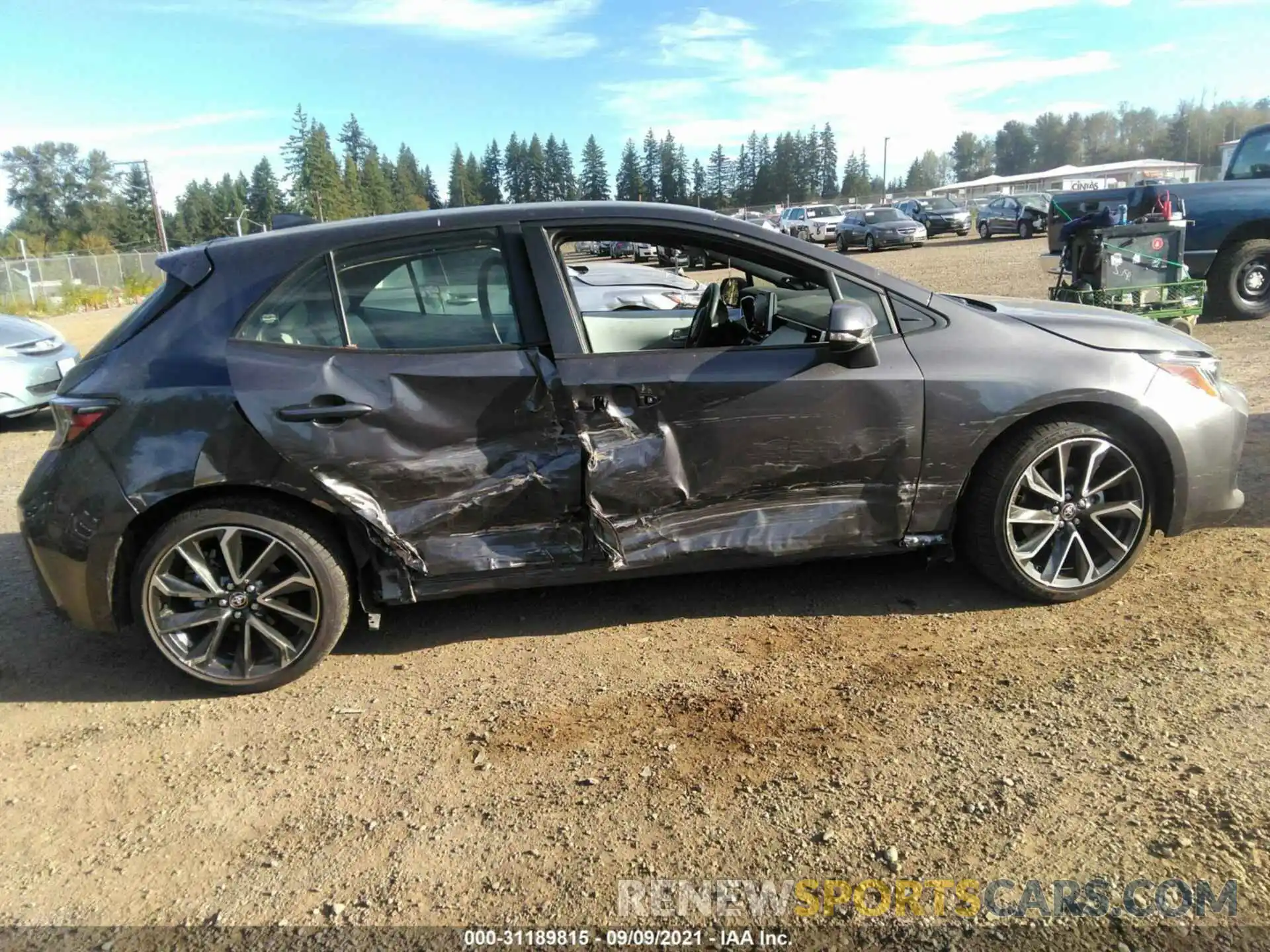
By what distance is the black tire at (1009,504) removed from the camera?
3.57 m

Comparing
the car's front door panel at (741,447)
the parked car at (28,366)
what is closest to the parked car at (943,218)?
the parked car at (28,366)

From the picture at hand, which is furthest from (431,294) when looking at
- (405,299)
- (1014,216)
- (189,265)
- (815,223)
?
(815,223)

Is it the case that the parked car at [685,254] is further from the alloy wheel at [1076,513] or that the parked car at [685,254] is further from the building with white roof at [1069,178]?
the building with white roof at [1069,178]

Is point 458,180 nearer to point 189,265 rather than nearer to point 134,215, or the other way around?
point 134,215

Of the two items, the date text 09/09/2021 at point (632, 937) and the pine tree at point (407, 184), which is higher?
the pine tree at point (407, 184)

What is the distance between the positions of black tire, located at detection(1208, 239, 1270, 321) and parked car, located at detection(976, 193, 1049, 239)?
21.6 metres

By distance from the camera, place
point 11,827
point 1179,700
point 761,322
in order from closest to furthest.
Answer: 1. point 11,827
2. point 1179,700
3. point 761,322

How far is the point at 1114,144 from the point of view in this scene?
11800 cm

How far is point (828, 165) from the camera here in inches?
4343

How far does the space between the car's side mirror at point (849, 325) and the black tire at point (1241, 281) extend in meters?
9.26

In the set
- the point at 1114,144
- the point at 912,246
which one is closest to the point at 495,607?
the point at 912,246

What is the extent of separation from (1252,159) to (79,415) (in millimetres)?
14854

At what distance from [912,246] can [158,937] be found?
34776mm

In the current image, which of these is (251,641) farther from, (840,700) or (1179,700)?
(1179,700)
